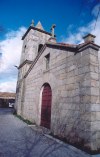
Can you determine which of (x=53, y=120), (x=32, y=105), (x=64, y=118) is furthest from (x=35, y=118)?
(x=64, y=118)

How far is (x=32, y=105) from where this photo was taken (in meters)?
10.8

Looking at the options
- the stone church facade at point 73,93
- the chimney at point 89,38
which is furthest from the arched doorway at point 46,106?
the chimney at point 89,38

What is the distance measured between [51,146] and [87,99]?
2257 mm

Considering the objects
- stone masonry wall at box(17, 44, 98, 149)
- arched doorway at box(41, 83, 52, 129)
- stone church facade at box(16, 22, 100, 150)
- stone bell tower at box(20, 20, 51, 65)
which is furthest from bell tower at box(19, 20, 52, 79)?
stone masonry wall at box(17, 44, 98, 149)

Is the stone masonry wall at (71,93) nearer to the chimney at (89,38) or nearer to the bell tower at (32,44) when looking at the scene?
the chimney at (89,38)

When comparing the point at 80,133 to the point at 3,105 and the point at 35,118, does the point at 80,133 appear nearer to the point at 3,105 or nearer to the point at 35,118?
the point at 35,118

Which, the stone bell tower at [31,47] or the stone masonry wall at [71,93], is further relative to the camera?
the stone bell tower at [31,47]

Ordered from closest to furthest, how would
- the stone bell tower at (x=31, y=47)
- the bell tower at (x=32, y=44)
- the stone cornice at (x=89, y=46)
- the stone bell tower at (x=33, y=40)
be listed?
the stone cornice at (x=89, y=46)
the stone bell tower at (x=31, y=47)
the bell tower at (x=32, y=44)
the stone bell tower at (x=33, y=40)

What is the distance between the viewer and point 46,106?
342 inches

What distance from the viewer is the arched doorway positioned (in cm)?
826

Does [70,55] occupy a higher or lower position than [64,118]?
higher

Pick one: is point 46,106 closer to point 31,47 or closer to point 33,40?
point 31,47

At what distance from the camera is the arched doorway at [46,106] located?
27.1ft

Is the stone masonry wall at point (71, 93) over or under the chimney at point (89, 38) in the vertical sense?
under
